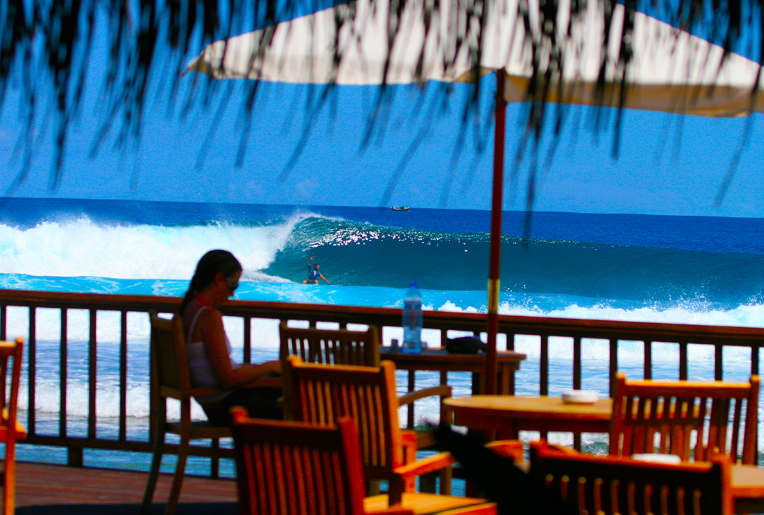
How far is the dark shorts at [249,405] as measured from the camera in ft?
10.6

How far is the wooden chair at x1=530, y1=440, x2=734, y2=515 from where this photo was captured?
1.31m

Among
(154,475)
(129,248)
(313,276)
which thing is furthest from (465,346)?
(129,248)

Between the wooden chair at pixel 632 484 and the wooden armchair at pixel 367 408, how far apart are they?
101cm

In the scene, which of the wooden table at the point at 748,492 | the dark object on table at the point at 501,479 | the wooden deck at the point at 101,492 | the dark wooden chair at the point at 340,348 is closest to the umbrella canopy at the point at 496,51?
the dark object on table at the point at 501,479

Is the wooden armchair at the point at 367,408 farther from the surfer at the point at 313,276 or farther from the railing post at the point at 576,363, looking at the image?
the surfer at the point at 313,276

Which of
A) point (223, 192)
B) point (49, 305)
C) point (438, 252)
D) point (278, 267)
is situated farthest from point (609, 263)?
point (223, 192)

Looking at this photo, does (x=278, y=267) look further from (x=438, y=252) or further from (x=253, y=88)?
(x=253, y=88)

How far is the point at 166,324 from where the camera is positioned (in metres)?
3.14

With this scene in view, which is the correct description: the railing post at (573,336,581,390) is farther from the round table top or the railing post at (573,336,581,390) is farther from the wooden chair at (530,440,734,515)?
the wooden chair at (530,440,734,515)

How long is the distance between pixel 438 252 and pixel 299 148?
2754cm

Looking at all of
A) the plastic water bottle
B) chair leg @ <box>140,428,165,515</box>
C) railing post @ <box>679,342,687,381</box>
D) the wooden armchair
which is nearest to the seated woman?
chair leg @ <box>140,428,165,515</box>

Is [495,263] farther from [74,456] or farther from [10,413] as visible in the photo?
[74,456]

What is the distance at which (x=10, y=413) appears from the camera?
2699mm

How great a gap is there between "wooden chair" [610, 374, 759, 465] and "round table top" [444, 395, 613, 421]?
0.18 metres
